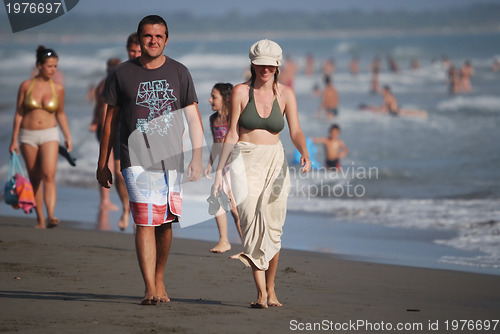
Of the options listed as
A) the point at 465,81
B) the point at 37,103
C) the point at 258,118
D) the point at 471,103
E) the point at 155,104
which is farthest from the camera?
the point at 465,81

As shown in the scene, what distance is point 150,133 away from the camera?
500cm

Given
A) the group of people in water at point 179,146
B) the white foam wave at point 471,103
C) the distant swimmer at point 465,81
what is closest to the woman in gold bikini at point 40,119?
the group of people in water at point 179,146

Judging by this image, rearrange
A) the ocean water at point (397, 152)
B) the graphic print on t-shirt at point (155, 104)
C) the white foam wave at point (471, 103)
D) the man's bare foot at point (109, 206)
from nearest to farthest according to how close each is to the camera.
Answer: the graphic print on t-shirt at point (155, 104) < the ocean water at point (397, 152) < the man's bare foot at point (109, 206) < the white foam wave at point (471, 103)

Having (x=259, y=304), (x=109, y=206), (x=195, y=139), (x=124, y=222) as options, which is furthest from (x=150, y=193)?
(x=109, y=206)

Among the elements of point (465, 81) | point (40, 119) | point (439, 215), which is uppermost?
point (465, 81)

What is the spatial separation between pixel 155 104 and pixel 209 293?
1.39 metres

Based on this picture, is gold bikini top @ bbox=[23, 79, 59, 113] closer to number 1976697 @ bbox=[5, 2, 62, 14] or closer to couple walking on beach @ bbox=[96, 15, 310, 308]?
couple walking on beach @ bbox=[96, 15, 310, 308]

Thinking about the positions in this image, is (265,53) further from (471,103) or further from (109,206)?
(471,103)

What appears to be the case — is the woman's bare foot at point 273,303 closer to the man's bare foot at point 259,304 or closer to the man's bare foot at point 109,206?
the man's bare foot at point 259,304

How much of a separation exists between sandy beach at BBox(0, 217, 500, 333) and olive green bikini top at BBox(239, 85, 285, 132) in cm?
111

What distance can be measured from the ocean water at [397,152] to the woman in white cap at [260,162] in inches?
116

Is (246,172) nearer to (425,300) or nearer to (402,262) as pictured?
(425,300)

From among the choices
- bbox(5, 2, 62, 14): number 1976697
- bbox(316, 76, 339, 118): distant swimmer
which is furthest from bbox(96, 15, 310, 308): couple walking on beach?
bbox(316, 76, 339, 118): distant swimmer

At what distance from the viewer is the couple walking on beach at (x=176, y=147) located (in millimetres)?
4996
